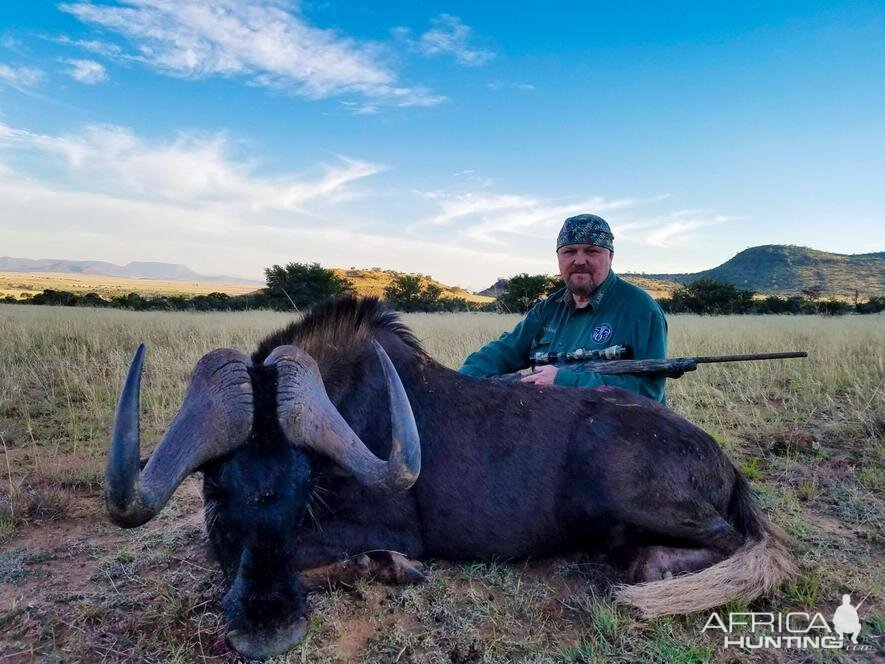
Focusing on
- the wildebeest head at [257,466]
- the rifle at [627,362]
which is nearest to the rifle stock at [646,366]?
the rifle at [627,362]

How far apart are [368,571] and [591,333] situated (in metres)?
2.71

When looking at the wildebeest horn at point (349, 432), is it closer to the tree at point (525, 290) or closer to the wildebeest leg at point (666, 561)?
the wildebeest leg at point (666, 561)

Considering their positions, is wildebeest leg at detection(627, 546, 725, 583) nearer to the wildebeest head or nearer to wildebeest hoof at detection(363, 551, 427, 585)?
wildebeest hoof at detection(363, 551, 427, 585)

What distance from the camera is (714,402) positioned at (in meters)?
7.37

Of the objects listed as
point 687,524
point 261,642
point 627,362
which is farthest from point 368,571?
point 627,362

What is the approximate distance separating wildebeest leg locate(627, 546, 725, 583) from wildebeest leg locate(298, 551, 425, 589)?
1.21m

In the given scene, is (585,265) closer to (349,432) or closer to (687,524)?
(687,524)

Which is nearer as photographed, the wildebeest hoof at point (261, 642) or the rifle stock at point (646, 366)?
the wildebeest hoof at point (261, 642)

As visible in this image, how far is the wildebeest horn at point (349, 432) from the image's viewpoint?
2.41 metres

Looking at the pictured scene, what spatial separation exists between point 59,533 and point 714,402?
7299 mm

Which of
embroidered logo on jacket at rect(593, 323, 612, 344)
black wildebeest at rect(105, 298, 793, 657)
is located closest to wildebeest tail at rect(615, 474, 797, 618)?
black wildebeest at rect(105, 298, 793, 657)

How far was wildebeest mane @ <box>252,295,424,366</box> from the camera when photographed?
3.35 m

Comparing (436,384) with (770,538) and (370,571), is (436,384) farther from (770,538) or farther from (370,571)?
(770,538)

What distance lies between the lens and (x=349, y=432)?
2586mm
